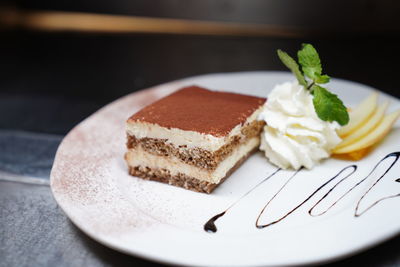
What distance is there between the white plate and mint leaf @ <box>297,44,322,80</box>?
41cm

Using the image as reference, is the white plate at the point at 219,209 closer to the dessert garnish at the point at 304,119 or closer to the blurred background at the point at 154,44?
the dessert garnish at the point at 304,119

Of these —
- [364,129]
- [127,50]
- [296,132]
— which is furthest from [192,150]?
[127,50]

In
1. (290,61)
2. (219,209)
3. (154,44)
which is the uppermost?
(290,61)

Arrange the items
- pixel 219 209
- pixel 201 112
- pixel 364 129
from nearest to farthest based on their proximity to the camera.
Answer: pixel 219 209 → pixel 201 112 → pixel 364 129

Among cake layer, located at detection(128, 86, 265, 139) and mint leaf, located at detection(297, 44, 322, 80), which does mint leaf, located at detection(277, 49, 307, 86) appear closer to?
mint leaf, located at detection(297, 44, 322, 80)

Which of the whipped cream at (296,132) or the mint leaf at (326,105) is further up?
the mint leaf at (326,105)

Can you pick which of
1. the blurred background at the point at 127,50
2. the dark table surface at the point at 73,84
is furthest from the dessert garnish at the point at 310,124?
the blurred background at the point at 127,50

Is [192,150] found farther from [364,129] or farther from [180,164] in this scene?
[364,129]

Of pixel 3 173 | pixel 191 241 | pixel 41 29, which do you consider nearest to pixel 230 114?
pixel 191 241

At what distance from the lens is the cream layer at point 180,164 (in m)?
1.99

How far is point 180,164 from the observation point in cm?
204

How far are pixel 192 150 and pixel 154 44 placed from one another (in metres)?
2.29

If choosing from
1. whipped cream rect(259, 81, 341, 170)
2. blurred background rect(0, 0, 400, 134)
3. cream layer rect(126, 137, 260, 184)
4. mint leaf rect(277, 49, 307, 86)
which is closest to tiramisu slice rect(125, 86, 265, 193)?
cream layer rect(126, 137, 260, 184)

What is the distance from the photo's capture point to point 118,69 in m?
3.62
